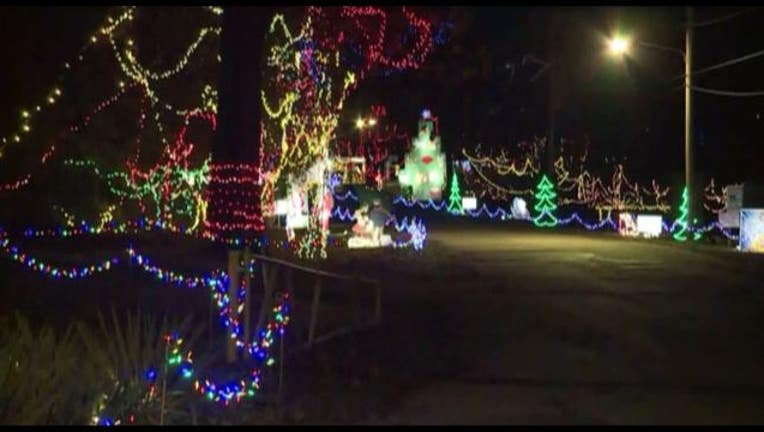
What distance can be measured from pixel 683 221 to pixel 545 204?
13036 millimetres

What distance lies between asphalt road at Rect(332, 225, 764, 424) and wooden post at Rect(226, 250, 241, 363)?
1.59 metres

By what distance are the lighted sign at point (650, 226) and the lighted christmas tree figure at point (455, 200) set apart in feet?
80.7

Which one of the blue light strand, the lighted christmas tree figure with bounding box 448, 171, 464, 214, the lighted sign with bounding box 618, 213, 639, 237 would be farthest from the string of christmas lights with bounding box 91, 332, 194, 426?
the lighted christmas tree figure with bounding box 448, 171, 464, 214

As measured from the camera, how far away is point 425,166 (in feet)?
228

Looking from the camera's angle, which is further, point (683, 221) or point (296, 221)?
point (683, 221)

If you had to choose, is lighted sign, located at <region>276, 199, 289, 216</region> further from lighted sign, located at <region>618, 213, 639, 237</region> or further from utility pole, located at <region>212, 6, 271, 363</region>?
lighted sign, located at <region>618, 213, 639, 237</region>

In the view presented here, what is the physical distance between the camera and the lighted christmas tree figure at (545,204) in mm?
41519

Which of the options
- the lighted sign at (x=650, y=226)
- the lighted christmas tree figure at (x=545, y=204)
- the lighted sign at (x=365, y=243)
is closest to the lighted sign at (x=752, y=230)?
the lighted sign at (x=650, y=226)

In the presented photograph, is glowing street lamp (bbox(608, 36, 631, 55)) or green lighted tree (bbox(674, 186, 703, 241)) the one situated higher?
glowing street lamp (bbox(608, 36, 631, 55))

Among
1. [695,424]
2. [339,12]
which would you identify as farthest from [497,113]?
[695,424]

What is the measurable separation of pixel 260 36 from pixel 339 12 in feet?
13.1

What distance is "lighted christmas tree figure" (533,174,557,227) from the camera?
4152 cm

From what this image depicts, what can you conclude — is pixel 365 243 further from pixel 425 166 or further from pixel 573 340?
pixel 425 166


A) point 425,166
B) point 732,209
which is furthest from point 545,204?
point 425,166
